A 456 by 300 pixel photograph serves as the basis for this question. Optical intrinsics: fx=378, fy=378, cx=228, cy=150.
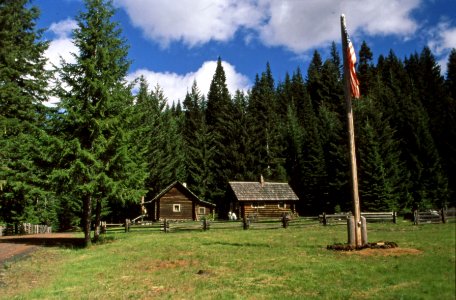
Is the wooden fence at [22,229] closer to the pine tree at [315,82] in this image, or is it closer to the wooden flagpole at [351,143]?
the wooden flagpole at [351,143]

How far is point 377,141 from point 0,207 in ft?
136

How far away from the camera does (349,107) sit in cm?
1447

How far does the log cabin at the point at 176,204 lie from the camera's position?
5150cm

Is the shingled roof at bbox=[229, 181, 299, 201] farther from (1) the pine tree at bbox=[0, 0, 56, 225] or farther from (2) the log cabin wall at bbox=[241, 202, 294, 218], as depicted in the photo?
(1) the pine tree at bbox=[0, 0, 56, 225]

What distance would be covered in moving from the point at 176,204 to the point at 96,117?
1186 inches

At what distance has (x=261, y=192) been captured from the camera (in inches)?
2039

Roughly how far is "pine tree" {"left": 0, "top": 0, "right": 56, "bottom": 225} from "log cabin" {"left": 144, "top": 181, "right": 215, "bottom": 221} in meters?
15.5

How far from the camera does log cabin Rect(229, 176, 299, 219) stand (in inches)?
1993

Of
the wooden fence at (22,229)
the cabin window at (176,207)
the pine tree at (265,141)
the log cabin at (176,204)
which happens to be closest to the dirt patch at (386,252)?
the wooden fence at (22,229)

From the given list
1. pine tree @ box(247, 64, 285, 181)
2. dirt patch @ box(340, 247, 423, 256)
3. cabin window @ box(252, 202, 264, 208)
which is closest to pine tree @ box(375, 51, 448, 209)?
cabin window @ box(252, 202, 264, 208)

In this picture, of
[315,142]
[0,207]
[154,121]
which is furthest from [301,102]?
[0,207]

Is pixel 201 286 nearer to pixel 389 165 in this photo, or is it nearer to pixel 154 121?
pixel 389 165

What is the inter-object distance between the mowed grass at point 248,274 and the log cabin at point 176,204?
3267cm

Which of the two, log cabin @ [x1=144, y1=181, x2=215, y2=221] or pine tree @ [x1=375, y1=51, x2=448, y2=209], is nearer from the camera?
pine tree @ [x1=375, y1=51, x2=448, y2=209]
